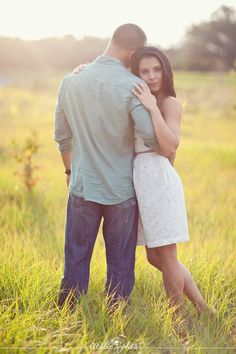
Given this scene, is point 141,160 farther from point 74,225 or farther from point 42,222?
point 42,222

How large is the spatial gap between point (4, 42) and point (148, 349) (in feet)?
86.0

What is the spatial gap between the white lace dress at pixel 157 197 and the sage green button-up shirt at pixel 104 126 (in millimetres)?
72

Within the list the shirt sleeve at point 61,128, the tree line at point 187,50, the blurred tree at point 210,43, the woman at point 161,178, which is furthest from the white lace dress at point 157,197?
the blurred tree at point 210,43

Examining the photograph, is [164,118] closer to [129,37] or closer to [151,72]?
[151,72]

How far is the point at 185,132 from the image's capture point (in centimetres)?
1625

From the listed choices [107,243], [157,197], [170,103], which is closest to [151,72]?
[170,103]

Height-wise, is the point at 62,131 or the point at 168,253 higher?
the point at 62,131

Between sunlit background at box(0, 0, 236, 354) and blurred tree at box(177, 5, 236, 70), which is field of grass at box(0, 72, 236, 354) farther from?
blurred tree at box(177, 5, 236, 70)

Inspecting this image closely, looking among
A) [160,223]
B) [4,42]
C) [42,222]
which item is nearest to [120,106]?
[160,223]

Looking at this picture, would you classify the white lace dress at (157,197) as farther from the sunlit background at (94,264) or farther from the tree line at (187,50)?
the tree line at (187,50)

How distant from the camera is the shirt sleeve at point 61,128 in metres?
3.23

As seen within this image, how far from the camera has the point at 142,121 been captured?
295 centimetres

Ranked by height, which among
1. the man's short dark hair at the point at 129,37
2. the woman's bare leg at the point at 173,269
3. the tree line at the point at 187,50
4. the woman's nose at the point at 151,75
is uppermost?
the tree line at the point at 187,50

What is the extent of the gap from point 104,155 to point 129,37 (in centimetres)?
66
